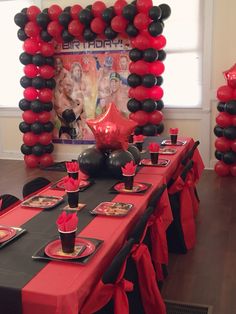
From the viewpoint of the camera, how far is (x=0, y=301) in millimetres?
1454

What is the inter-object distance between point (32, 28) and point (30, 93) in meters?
0.93

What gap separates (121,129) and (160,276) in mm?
1030

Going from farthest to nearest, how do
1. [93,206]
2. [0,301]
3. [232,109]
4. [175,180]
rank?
[232,109] → [175,180] → [93,206] → [0,301]

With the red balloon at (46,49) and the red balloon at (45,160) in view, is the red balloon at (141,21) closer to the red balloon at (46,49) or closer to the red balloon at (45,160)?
the red balloon at (46,49)

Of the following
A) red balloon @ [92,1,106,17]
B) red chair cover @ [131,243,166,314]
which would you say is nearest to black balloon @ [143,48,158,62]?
red balloon @ [92,1,106,17]

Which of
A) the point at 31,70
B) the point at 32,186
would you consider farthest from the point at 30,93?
the point at 32,186

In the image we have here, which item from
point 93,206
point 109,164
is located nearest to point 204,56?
point 109,164

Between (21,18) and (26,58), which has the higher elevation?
(21,18)

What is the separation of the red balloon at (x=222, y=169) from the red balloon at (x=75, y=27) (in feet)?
8.69

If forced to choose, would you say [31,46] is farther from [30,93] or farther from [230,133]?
[230,133]

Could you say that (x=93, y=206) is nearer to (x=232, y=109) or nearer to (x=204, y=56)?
(x=232, y=109)

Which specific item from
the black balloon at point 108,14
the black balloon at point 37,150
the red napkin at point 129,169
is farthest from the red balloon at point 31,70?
the red napkin at point 129,169

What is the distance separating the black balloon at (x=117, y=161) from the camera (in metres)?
2.70

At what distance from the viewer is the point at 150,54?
5.30 meters
